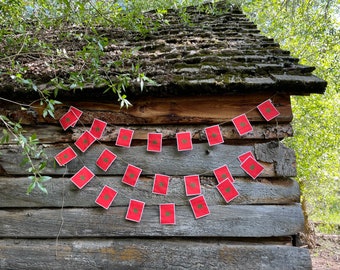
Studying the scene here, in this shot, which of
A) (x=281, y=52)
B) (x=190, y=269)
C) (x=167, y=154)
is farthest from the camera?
(x=281, y=52)

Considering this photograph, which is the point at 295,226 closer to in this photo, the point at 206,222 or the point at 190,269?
the point at 206,222

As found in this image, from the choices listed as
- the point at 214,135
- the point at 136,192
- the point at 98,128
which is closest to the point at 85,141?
the point at 98,128

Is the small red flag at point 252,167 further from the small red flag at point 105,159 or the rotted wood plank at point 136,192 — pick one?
the small red flag at point 105,159

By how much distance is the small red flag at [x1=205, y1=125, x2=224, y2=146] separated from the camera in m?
2.33

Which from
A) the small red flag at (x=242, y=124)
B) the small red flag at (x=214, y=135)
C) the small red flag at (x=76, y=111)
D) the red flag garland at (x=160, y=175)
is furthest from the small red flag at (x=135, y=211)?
the small red flag at (x=242, y=124)

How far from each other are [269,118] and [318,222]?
459 inches

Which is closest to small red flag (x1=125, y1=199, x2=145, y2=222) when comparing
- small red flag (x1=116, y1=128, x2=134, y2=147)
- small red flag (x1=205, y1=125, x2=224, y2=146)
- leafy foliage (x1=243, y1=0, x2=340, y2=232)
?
small red flag (x1=116, y1=128, x2=134, y2=147)

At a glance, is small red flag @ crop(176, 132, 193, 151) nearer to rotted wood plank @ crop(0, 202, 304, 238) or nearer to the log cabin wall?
the log cabin wall

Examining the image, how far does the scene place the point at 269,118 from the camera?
2.33 metres

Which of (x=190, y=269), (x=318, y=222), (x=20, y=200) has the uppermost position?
(x=20, y=200)

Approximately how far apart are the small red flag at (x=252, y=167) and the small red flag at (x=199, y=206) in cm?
42

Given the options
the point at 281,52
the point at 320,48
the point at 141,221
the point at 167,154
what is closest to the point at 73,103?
the point at 167,154

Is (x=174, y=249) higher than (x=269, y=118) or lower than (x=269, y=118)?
lower

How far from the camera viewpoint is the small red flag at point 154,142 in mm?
2357
